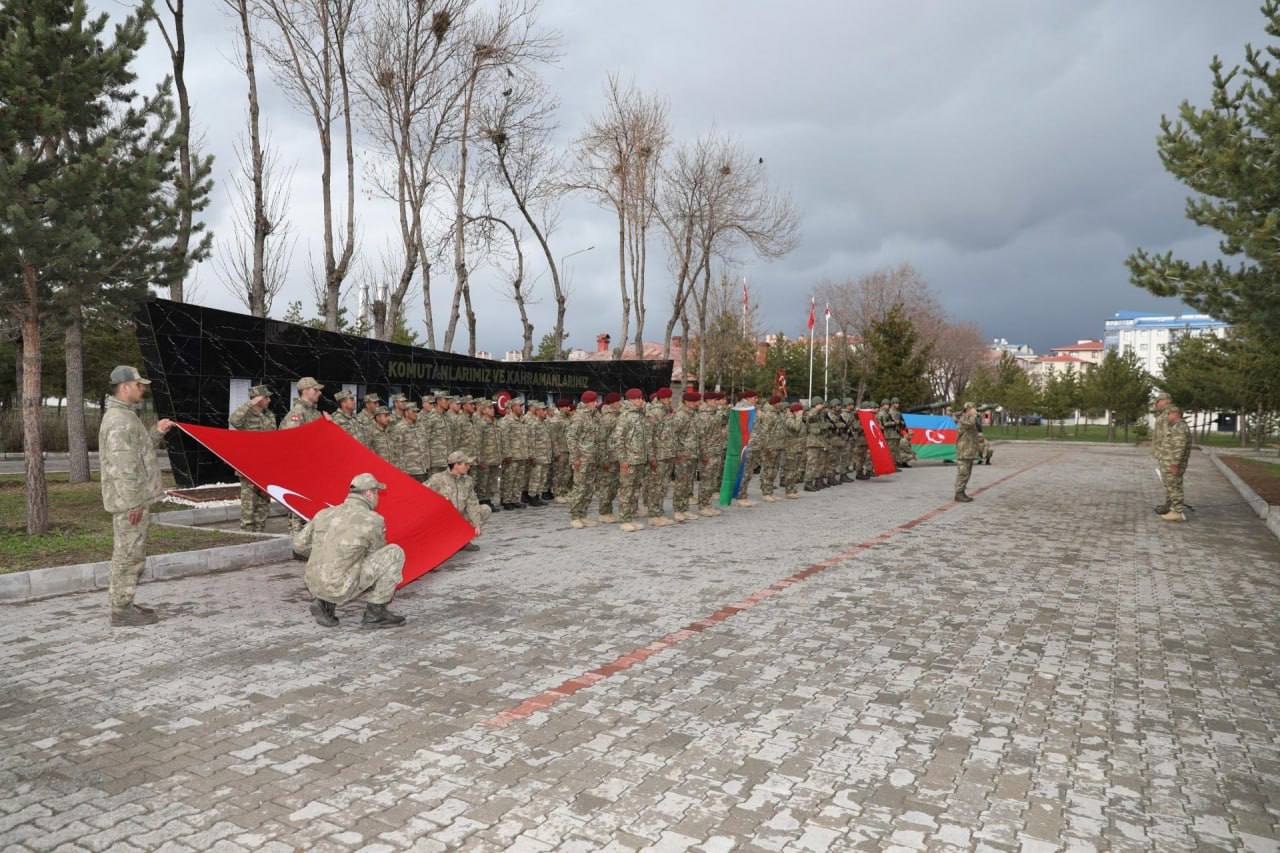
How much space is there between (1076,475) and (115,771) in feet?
77.5

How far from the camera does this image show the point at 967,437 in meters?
15.6

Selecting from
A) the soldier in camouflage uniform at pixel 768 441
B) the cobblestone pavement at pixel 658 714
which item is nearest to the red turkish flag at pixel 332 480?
the cobblestone pavement at pixel 658 714

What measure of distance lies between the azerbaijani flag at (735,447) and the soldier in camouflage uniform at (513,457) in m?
3.40

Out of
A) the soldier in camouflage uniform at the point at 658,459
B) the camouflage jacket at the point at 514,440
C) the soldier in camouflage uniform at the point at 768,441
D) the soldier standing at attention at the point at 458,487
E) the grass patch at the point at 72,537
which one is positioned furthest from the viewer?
the soldier in camouflage uniform at the point at 768,441

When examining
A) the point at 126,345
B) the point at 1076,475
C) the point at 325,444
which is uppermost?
the point at 126,345

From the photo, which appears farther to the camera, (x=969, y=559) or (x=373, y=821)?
(x=969, y=559)

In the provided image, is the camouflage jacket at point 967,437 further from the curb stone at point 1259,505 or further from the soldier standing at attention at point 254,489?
the soldier standing at attention at point 254,489

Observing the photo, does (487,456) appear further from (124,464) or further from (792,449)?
(124,464)

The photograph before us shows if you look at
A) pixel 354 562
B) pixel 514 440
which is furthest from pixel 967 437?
pixel 354 562

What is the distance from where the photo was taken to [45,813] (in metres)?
3.43

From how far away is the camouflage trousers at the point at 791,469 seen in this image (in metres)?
16.2

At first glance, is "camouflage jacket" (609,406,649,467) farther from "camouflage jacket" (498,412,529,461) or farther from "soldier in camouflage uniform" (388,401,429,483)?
"soldier in camouflage uniform" (388,401,429,483)

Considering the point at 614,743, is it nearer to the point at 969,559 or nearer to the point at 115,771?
the point at 115,771

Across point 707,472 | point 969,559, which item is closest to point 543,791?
point 969,559
